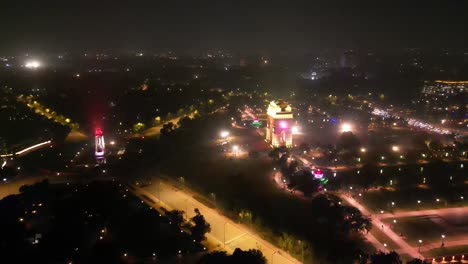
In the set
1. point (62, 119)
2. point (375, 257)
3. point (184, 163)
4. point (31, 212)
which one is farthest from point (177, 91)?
point (375, 257)

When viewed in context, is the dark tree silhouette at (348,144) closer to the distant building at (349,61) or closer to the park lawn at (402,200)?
the park lawn at (402,200)

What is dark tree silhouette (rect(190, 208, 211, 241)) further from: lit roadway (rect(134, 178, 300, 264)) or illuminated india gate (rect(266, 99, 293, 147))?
illuminated india gate (rect(266, 99, 293, 147))

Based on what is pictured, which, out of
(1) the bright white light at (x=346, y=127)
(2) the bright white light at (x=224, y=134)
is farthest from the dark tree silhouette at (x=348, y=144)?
(2) the bright white light at (x=224, y=134)

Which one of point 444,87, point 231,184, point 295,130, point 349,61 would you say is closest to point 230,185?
Answer: point 231,184

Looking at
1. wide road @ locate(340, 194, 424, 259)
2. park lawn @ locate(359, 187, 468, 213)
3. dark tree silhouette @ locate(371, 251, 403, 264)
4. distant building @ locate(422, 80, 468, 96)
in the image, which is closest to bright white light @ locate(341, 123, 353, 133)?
park lawn @ locate(359, 187, 468, 213)

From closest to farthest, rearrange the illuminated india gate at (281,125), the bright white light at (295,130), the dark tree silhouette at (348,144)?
the dark tree silhouette at (348,144) < the illuminated india gate at (281,125) < the bright white light at (295,130)

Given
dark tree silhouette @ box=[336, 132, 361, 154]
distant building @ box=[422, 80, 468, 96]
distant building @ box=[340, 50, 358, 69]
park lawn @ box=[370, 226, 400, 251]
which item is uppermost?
distant building @ box=[340, 50, 358, 69]

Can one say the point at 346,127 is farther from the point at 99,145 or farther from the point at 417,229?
the point at 99,145
